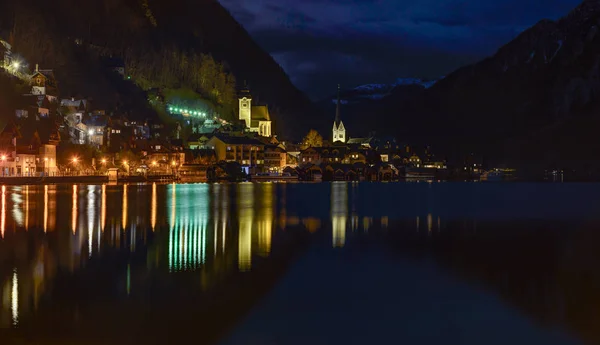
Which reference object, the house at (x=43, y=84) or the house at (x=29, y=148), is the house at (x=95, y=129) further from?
the house at (x=29, y=148)

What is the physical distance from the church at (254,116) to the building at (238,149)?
38.2 metres

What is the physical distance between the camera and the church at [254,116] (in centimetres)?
19175

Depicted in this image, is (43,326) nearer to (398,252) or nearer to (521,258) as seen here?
(398,252)

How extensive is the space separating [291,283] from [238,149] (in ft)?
416

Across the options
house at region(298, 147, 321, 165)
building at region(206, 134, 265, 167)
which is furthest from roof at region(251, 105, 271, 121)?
building at region(206, 134, 265, 167)

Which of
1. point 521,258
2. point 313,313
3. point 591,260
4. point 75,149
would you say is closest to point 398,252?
point 521,258

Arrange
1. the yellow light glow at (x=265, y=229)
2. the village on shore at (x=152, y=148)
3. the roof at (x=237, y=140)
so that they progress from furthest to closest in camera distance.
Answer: the roof at (x=237, y=140)
the village on shore at (x=152, y=148)
the yellow light glow at (x=265, y=229)

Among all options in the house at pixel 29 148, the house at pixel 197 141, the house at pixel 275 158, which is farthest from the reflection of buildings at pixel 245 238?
the house at pixel 275 158

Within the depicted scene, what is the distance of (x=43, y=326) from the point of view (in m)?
15.2

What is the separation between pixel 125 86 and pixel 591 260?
5438 inches

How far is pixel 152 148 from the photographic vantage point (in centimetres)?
12862

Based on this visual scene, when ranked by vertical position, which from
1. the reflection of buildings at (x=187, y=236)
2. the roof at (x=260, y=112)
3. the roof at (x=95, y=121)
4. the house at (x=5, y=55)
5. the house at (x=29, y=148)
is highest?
the house at (x=5, y=55)

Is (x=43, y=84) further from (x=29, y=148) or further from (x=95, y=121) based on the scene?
(x=29, y=148)

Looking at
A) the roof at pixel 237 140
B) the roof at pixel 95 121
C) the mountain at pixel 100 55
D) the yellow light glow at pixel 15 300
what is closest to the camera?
the yellow light glow at pixel 15 300
